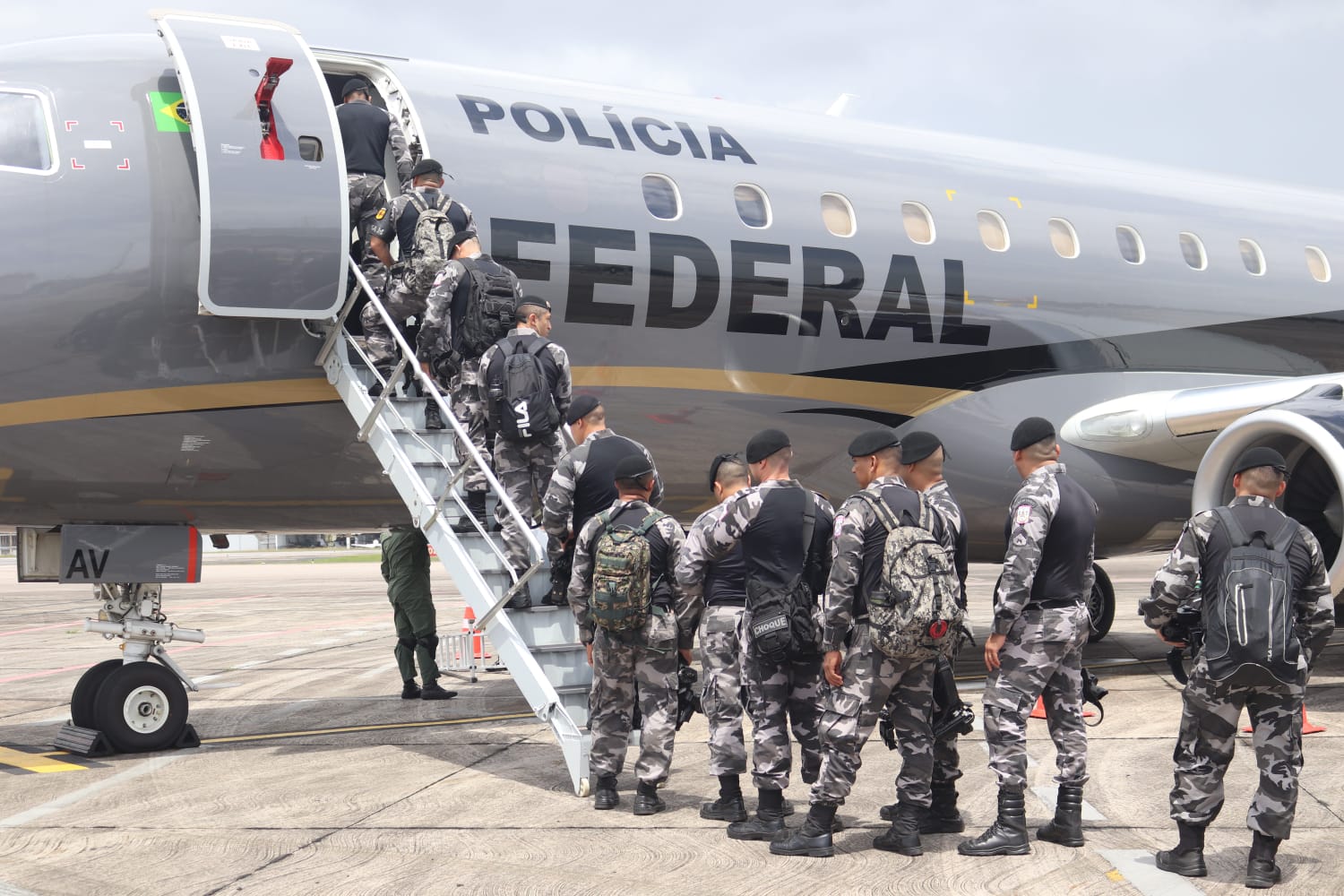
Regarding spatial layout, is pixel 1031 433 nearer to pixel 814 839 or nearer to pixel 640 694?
pixel 814 839

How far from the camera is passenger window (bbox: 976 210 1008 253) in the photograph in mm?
11156

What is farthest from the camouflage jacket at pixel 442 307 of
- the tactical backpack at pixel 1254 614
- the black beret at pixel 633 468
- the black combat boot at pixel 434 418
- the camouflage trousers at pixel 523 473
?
the tactical backpack at pixel 1254 614

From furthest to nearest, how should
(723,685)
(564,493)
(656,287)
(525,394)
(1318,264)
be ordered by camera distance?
(1318,264), (656,287), (525,394), (564,493), (723,685)

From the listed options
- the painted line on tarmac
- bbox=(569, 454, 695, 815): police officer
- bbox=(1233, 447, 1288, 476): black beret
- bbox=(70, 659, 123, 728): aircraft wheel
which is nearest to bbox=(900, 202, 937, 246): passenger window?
bbox=(569, 454, 695, 815): police officer

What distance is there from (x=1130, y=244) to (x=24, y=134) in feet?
29.0

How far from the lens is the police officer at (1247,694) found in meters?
5.53

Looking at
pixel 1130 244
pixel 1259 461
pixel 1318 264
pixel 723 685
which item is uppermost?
pixel 1130 244

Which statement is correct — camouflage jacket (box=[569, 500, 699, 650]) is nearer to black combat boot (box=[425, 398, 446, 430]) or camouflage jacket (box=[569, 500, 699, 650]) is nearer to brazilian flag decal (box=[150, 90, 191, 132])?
black combat boot (box=[425, 398, 446, 430])

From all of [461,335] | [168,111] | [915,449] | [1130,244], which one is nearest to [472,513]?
[461,335]

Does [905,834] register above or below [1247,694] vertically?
below

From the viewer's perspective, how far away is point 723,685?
6.50 meters

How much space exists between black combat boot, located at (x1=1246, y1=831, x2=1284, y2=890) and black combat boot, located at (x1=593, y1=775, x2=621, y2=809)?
2964 mm

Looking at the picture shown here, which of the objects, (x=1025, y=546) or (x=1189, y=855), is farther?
(x=1025, y=546)

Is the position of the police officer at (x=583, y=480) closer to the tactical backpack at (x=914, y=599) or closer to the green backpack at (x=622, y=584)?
the green backpack at (x=622, y=584)
